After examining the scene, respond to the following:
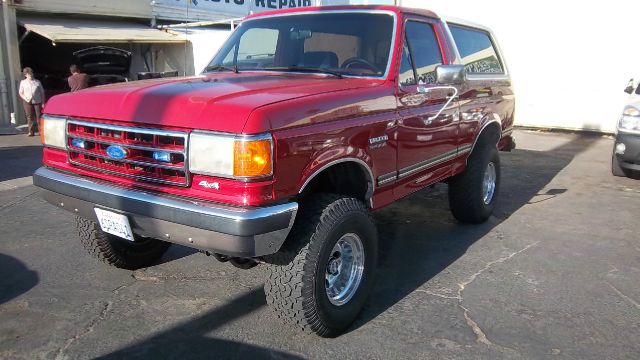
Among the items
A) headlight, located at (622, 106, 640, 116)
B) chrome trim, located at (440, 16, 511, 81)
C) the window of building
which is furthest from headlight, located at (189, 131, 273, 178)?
headlight, located at (622, 106, 640, 116)

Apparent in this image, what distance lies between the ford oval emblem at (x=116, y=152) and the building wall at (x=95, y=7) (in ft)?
36.8

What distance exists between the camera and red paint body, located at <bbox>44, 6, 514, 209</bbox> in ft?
8.91

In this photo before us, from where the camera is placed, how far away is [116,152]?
9.98ft

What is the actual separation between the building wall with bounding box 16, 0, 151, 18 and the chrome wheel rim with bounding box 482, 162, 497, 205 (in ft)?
37.4

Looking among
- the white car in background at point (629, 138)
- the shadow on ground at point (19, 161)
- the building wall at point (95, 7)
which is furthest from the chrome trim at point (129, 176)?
the building wall at point (95, 7)

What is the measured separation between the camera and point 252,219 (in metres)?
2.60

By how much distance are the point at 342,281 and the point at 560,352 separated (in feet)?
4.39

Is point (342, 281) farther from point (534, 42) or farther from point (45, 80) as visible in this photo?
point (45, 80)

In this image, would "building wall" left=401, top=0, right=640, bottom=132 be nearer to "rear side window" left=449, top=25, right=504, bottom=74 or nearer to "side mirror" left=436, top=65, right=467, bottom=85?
"rear side window" left=449, top=25, right=504, bottom=74

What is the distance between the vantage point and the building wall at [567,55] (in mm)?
12523

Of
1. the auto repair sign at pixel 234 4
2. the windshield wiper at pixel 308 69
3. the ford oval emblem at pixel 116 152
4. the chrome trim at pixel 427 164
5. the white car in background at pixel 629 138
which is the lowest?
the white car in background at pixel 629 138

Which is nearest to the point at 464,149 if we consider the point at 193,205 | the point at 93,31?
the point at 193,205

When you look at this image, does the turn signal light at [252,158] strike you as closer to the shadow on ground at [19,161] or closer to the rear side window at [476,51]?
the rear side window at [476,51]

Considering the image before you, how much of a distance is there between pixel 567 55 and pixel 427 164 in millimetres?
10684
